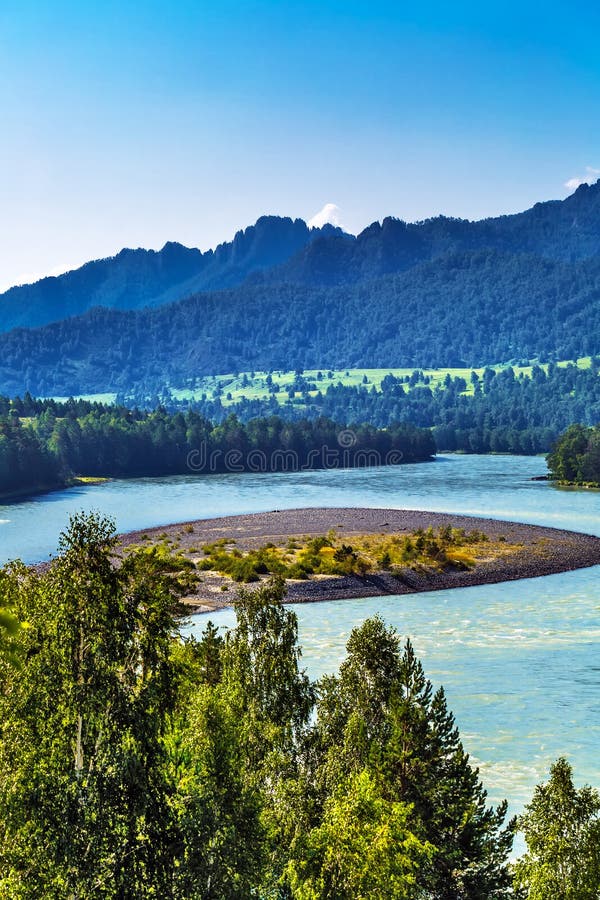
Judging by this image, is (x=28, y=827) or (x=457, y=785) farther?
(x=457, y=785)

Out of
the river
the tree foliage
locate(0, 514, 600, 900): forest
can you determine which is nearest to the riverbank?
the river

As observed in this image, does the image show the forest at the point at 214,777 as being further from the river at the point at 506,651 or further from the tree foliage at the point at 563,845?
the river at the point at 506,651

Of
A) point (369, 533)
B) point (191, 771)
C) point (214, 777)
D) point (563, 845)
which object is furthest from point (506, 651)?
point (369, 533)

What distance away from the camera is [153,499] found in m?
184

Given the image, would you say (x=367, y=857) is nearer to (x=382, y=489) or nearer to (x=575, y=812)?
(x=575, y=812)

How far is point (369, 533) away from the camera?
121500mm

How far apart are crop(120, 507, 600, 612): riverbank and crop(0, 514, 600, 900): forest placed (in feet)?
170

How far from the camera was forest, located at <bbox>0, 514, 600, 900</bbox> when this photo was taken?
16.9 meters

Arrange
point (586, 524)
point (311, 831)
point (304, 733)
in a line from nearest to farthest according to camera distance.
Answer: point (311, 831) → point (304, 733) → point (586, 524)

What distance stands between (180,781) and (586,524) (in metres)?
119

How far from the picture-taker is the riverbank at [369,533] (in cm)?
9062

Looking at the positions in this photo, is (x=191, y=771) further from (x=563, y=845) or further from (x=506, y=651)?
(x=506, y=651)

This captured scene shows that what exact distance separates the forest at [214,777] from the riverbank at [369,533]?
5179 cm

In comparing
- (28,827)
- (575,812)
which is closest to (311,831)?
(575,812)
